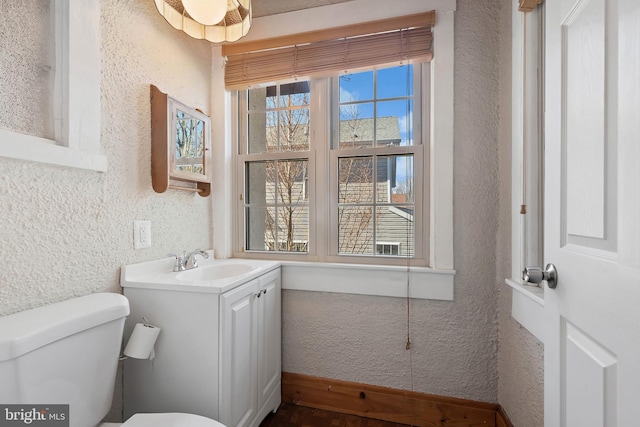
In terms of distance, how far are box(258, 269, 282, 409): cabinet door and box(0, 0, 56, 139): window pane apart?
1056 mm

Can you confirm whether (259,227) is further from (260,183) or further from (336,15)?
(336,15)

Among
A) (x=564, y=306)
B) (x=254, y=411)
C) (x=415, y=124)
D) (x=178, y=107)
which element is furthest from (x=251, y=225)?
(x=564, y=306)

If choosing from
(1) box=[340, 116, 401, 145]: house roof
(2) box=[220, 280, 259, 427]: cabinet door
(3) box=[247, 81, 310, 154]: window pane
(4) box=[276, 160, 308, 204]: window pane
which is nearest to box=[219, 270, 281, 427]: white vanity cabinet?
(2) box=[220, 280, 259, 427]: cabinet door

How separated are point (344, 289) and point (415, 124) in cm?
102

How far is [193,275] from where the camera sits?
149 cm

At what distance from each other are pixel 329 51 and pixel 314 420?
2.05 meters

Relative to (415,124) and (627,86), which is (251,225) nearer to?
(415,124)

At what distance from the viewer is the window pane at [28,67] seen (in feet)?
2.93

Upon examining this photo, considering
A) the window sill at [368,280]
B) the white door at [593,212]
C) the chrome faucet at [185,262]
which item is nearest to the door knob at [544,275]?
the white door at [593,212]

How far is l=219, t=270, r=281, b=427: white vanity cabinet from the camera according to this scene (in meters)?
1.18

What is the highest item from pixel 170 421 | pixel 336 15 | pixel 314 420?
pixel 336 15

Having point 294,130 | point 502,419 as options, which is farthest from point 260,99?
point 502,419

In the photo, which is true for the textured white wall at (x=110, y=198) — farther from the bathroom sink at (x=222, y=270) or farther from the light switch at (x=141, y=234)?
the bathroom sink at (x=222, y=270)

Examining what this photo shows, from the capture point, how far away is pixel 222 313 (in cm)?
115
